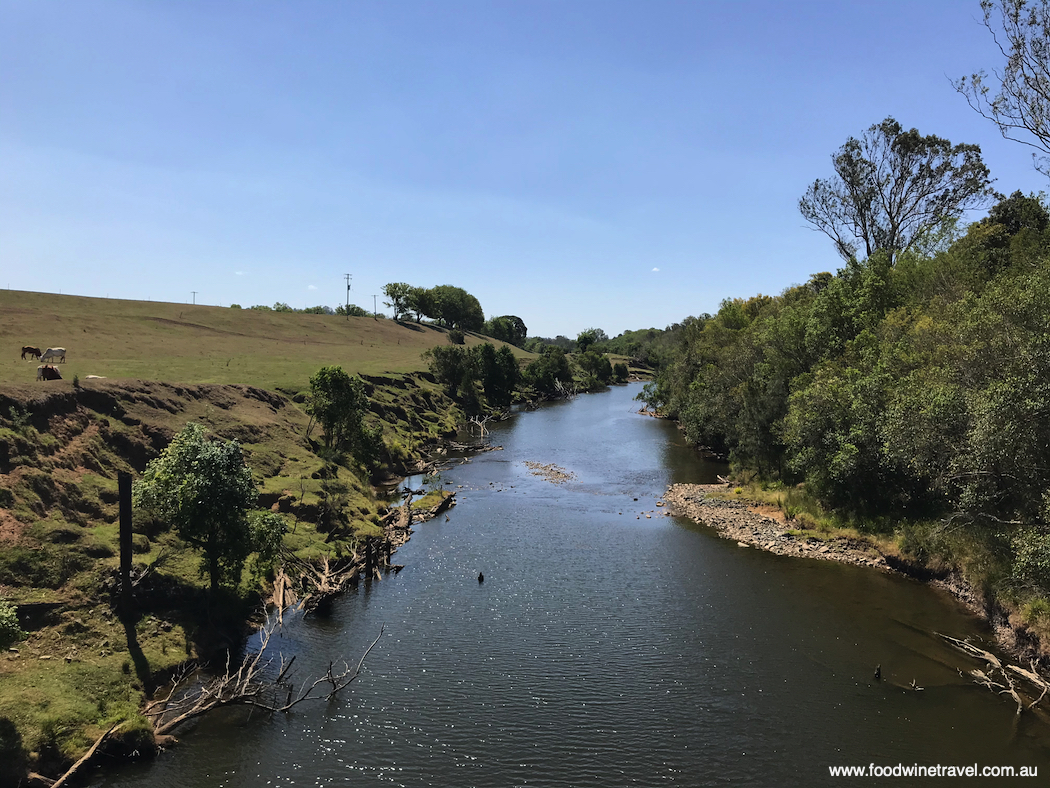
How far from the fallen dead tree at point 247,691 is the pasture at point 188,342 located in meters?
28.5

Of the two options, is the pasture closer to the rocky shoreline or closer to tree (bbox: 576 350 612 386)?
the rocky shoreline

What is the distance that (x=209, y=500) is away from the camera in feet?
91.7

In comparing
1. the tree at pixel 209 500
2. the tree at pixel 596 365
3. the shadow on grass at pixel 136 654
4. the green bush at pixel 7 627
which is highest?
the tree at pixel 596 365

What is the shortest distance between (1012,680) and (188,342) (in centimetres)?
10451

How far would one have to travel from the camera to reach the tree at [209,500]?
27.8 m

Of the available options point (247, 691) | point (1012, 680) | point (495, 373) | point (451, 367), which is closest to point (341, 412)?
point (247, 691)

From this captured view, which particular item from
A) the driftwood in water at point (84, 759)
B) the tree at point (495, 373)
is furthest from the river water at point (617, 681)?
the tree at point (495, 373)

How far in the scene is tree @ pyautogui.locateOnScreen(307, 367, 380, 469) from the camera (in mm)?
49969

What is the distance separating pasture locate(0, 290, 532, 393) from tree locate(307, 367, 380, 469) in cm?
1438

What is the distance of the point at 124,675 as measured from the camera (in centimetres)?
2372

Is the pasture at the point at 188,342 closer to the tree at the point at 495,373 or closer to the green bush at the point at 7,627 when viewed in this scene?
the tree at the point at 495,373

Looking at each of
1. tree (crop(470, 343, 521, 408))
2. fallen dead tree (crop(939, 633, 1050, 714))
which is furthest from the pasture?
fallen dead tree (crop(939, 633, 1050, 714))

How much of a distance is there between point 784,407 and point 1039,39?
32.3 metres

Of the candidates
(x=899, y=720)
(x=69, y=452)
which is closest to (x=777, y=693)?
(x=899, y=720)
